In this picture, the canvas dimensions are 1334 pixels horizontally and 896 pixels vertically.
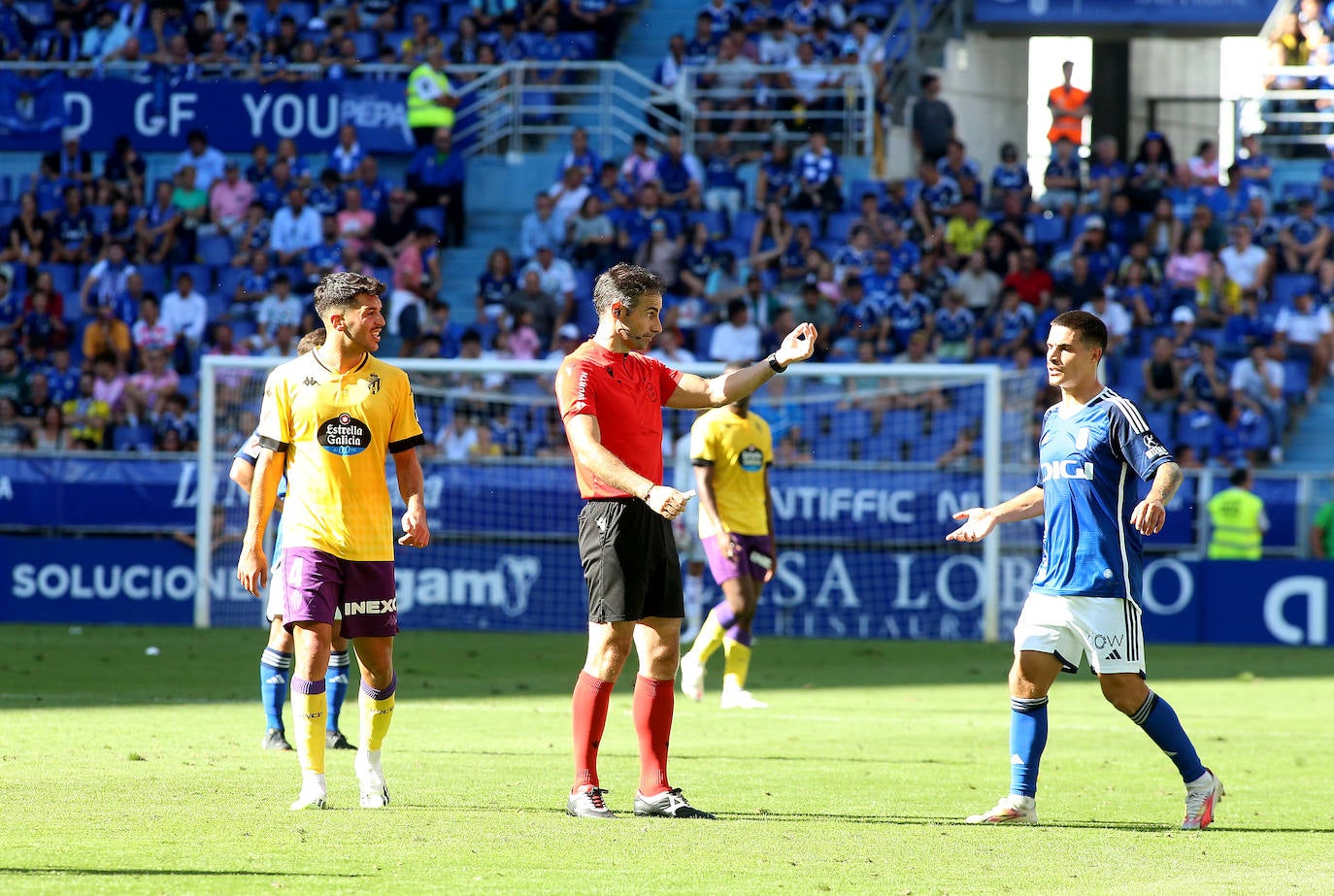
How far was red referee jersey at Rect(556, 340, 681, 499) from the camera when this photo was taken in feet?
25.4

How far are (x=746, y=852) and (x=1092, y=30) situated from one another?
897 inches

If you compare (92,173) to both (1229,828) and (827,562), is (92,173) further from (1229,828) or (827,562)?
(1229,828)

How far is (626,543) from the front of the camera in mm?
7750

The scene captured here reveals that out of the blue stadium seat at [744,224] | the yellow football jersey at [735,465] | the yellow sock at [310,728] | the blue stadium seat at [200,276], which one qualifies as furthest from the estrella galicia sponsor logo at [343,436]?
the blue stadium seat at [200,276]

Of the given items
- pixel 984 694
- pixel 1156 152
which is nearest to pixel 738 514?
pixel 984 694

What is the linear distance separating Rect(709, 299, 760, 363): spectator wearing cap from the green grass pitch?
24.7 feet

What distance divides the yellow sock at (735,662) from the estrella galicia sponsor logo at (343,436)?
5.98 meters

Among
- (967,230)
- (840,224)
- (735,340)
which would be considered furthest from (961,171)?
(735,340)

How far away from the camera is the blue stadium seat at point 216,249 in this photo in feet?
84.9

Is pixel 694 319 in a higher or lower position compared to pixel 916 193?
lower

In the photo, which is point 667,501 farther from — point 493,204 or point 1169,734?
point 493,204

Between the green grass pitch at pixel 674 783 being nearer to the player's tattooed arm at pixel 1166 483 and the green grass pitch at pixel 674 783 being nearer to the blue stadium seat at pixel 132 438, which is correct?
the player's tattooed arm at pixel 1166 483

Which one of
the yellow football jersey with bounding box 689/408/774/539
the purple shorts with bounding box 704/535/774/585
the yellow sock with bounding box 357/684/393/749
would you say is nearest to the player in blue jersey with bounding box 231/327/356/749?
the yellow sock with bounding box 357/684/393/749

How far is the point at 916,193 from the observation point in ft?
82.0
